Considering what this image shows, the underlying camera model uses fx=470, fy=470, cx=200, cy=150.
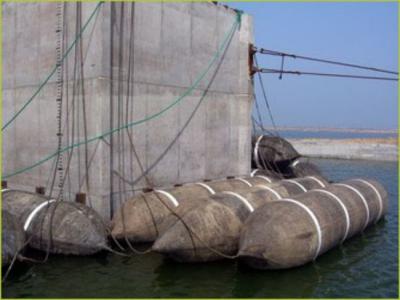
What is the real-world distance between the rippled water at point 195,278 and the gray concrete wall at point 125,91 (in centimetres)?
278

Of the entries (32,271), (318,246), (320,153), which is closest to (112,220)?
(32,271)

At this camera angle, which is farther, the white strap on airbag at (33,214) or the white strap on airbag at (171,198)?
the white strap on airbag at (171,198)

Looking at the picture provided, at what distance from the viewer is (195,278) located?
36.1ft

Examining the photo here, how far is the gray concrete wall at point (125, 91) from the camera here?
1399 cm

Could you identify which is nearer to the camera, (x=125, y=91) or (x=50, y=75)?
(x=125, y=91)

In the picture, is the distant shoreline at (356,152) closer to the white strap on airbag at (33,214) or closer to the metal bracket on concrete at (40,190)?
the metal bracket on concrete at (40,190)

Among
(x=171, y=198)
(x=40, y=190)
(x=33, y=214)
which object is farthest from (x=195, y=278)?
(x=40, y=190)

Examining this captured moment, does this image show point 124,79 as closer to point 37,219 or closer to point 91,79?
point 91,79

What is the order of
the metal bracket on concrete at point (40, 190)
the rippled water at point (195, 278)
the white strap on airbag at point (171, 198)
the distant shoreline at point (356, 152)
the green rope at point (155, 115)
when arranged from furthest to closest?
the distant shoreline at point (356, 152), the metal bracket on concrete at point (40, 190), the white strap on airbag at point (171, 198), the green rope at point (155, 115), the rippled water at point (195, 278)

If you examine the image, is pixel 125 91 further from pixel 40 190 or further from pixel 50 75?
pixel 40 190

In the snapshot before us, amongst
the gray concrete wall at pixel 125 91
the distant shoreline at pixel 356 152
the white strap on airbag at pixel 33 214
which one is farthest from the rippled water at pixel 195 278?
the distant shoreline at pixel 356 152

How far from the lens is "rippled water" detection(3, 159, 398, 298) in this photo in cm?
1027

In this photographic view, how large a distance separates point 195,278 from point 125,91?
638 centimetres

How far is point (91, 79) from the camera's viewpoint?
1390 cm
